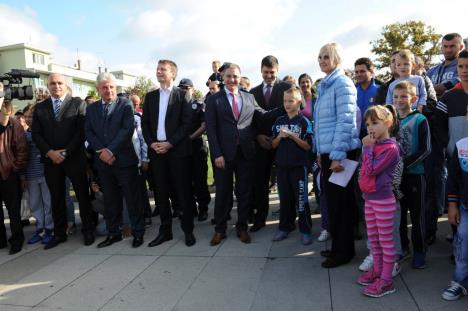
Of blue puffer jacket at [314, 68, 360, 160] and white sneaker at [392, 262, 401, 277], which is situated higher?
blue puffer jacket at [314, 68, 360, 160]

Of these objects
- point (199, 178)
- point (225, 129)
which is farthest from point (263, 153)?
point (199, 178)

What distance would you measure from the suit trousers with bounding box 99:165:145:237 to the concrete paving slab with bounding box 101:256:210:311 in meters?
0.92

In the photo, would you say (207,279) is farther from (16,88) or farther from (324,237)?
(16,88)

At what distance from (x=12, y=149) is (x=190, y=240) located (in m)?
2.85

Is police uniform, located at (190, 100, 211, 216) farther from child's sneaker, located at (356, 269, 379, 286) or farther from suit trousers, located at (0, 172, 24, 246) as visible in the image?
child's sneaker, located at (356, 269, 379, 286)

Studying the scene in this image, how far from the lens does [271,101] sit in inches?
200

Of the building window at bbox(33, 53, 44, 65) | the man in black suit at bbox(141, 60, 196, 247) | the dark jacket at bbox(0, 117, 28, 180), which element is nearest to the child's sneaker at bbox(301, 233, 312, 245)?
the man in black suit at bbox(141, 60, 196, 247)

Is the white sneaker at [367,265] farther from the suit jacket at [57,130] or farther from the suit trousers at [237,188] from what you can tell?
the suit jacket at [57,130]

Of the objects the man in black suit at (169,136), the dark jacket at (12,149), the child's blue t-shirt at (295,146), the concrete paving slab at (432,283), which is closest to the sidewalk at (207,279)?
the concrete paving slab at (432,283)

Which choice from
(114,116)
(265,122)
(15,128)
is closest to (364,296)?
(265,122)

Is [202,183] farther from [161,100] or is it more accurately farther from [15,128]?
[15,128]

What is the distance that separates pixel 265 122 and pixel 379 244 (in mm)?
2303

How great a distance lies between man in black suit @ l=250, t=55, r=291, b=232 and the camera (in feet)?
16.4

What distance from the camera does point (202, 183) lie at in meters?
6.00
